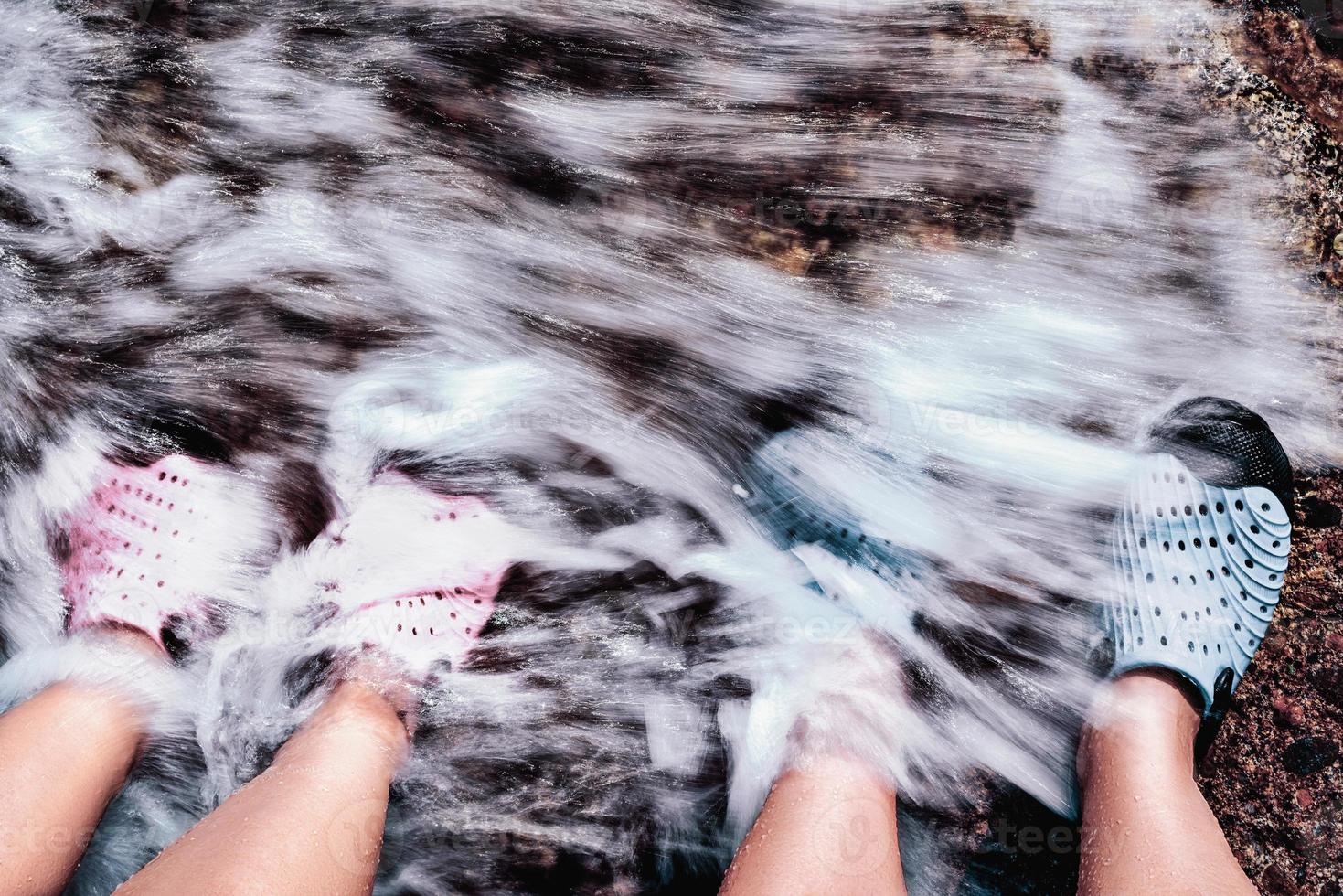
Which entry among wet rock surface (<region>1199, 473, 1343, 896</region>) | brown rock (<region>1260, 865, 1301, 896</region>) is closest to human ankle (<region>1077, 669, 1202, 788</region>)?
wet rock surface (<region>1199, 473, 1343, 896</region>)

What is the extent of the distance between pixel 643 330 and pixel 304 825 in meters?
1.58

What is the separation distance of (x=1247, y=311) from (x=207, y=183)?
3.27 m

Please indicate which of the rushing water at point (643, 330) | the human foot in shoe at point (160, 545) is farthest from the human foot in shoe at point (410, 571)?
the human foot in shoe at point (160, 545)

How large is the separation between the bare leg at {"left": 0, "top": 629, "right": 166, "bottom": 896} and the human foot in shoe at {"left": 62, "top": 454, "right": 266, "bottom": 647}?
27cm

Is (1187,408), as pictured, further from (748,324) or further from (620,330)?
(620,330)

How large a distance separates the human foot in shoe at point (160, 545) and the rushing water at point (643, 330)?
4.3 inches

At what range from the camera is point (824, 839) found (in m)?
1.72

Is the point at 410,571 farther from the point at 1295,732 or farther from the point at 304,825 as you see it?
the point at 1295,732

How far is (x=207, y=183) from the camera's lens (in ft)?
8.05

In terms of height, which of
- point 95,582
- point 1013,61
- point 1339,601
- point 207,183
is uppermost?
point 1013,61

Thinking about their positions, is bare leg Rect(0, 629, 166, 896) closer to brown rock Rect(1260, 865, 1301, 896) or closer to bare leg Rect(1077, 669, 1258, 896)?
bare leg Rect(1077, 669, 1258, 896)

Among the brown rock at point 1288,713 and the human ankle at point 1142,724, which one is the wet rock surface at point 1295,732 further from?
the human ankle at point 1142,724

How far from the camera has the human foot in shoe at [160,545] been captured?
228 centimetres

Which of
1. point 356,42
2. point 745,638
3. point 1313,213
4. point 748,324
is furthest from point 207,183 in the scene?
point 1313,213
